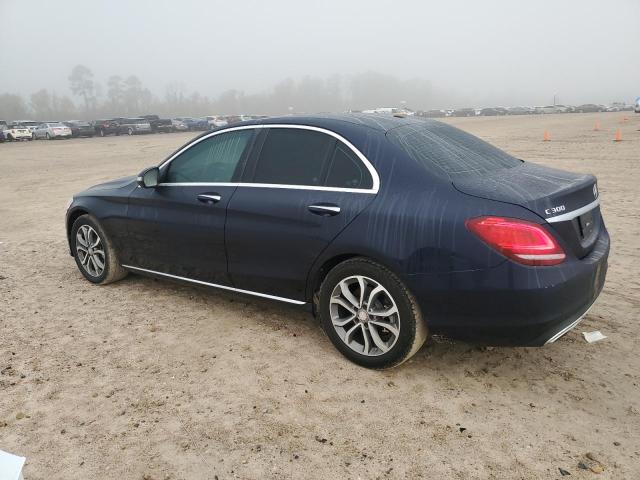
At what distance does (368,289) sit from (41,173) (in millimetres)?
16635

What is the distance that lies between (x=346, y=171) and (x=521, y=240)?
121 cm

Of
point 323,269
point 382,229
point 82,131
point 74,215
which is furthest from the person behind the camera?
point 82,131

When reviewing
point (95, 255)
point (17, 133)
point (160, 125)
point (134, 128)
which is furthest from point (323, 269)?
point (160, 125)

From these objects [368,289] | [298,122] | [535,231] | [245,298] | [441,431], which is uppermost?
[298,122]

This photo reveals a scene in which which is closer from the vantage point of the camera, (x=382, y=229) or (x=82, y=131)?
(x=382, y=229)

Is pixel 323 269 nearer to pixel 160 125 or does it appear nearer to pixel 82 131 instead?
pixel 82 131

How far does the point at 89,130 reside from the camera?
149 feet

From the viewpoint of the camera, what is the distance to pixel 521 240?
116 inches

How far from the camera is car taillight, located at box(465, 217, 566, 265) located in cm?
295

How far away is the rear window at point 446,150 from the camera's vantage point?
3453 mm

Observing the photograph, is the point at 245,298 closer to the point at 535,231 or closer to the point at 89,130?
the point at 535,231

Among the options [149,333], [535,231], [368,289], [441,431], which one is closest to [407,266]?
[368,289]

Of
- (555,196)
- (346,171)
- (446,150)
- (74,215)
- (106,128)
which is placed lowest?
(106,128)

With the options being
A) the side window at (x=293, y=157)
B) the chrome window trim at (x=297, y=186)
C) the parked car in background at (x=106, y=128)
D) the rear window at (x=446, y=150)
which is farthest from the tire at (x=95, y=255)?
the parked car in background at (x=106, y=128)
